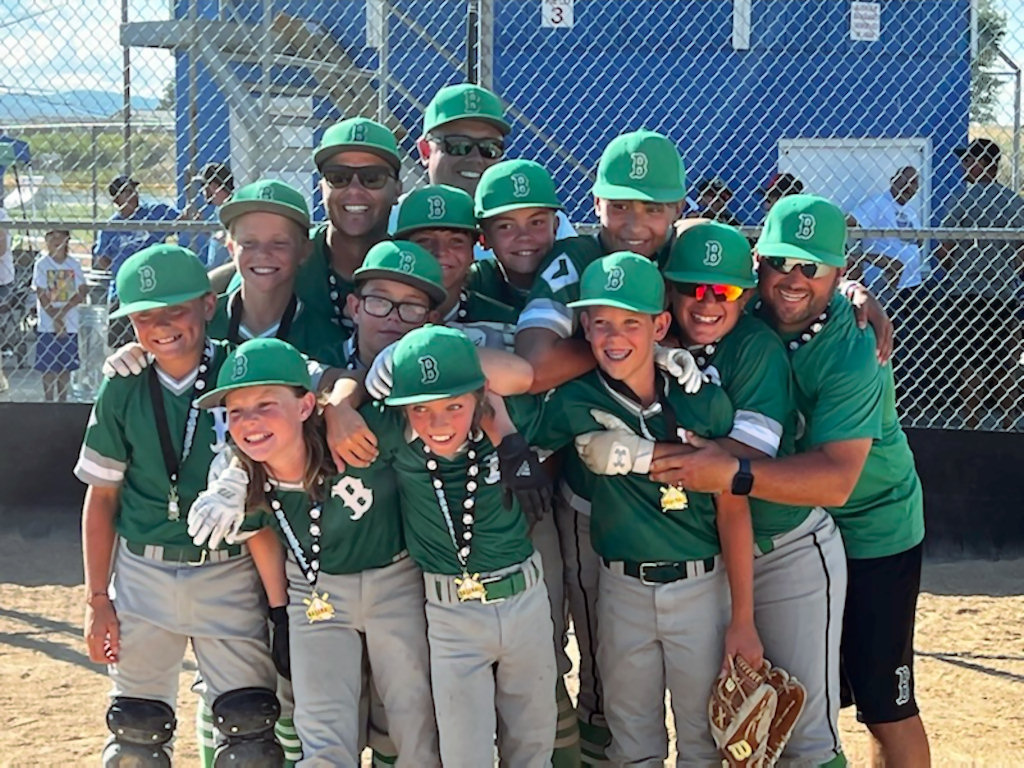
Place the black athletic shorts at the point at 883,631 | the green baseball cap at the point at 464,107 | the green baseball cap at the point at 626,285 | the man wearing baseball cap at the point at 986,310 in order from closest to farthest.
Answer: the green baseball cap at the point at 626,285 → the black athletic shorts at the point at 883,631 → the green baseball cap at the point at 464,107 → the man wearing baseball cap at the point at 986,310

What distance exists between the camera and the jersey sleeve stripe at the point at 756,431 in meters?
3.45

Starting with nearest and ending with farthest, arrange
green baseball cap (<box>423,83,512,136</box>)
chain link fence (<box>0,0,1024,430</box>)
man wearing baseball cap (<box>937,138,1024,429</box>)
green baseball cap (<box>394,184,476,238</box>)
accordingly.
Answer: green baseball cap (<box>394,184,476,238</box>) → green baseball cap (<box>423,83,512,136</box>) → man wearing baseball cap (<box>937,138,1024,429</box>) → chain link fence (<box>0,0,1024,430</box>)

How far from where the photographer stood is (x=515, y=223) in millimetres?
3748

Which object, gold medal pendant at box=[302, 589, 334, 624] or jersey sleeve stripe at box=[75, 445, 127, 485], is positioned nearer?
gold medal pendant at box=[302, 589, 334, 624]

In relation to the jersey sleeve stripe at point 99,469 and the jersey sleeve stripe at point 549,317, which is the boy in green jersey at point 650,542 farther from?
the jersey sleeve stripe at point 99,469

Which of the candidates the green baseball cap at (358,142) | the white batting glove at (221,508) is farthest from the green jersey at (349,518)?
the green baseball cap at (358,142)

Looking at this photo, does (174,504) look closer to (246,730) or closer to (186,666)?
(246,730)

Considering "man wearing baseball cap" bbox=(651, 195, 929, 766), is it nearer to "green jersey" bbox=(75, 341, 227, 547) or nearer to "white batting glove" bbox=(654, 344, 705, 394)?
"white batting glove" bbox=(654, 344, 705, 394)

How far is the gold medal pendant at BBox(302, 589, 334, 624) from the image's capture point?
346cm

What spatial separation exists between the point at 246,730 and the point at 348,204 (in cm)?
169

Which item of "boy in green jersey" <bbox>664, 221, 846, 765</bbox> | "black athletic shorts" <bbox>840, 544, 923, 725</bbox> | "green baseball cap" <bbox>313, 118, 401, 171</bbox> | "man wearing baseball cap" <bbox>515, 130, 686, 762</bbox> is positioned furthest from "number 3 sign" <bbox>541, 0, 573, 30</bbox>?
"black athletic shorts" <bbox>840, 544, 923, 725</bbox>

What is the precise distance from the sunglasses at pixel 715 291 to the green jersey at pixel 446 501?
0.62 m

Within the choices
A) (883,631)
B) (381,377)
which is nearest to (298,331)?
(381,377)

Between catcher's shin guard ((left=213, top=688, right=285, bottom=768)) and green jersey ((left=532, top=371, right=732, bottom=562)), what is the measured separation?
3.80ft
